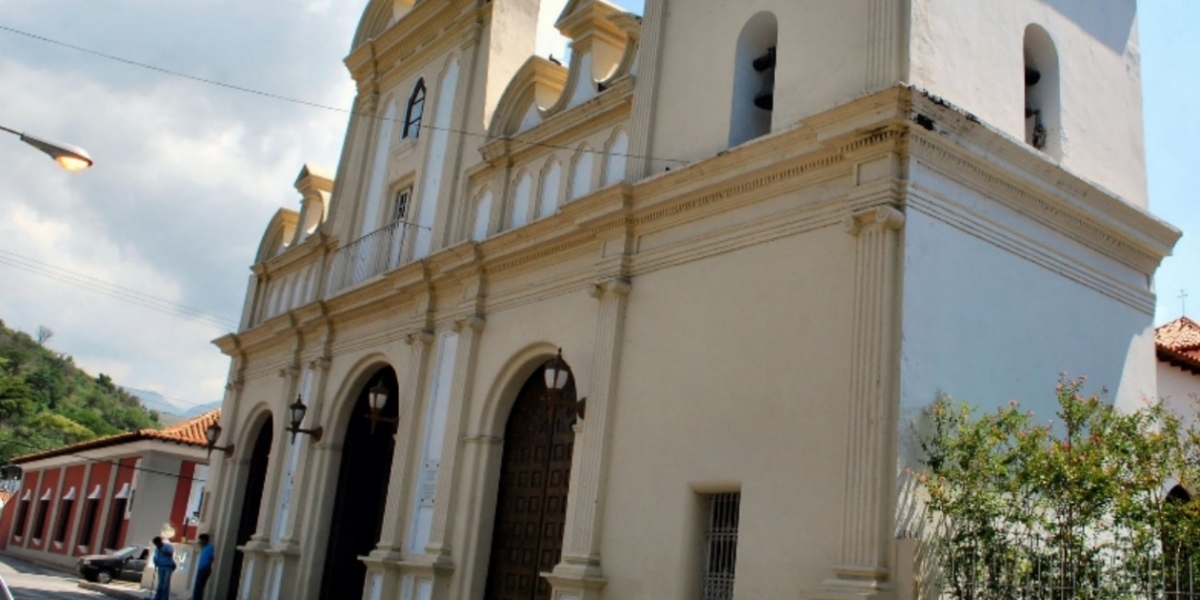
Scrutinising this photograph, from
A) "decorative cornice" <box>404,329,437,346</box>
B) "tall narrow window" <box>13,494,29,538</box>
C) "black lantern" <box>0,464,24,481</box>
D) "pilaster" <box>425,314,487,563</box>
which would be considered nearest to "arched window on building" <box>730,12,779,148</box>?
"pilaster" <box>425,314,487,563</box>

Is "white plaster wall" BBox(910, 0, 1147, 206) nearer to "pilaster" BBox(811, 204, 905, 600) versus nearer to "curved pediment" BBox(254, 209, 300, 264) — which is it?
"pilaster" BBox(811, 204, 905, 600)

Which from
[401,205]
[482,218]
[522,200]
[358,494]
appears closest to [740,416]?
[522,200]

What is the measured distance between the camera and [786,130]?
36.1 ft

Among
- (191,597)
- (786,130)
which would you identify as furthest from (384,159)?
(786,130)

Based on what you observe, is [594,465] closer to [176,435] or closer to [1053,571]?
[1053,571]

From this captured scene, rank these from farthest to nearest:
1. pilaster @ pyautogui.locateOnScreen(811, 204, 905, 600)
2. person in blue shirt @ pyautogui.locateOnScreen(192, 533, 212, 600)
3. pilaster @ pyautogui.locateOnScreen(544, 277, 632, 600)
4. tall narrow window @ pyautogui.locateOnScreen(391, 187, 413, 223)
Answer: person in blue shirt @ pyautogui.locateOnScreen(192, 533, 212, 600)
tall narrow window @ pyautogui.locateOnScreen(391, 187, 413, 223)
pilaster @ pyautogui.locateOnScreen(544, 277, 632, 600)
pilaster @ pyautogui.locateOnScreen(811, 204, 905, 600)

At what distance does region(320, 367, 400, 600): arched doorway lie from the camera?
18.2 metres

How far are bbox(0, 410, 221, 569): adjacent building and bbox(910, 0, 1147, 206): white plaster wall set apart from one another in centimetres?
2215

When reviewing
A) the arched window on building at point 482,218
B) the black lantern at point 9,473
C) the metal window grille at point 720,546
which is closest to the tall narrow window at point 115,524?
the arched window on building at point 482,218

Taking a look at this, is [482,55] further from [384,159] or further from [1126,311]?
[1126,311]

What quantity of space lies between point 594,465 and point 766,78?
4643 millimetres

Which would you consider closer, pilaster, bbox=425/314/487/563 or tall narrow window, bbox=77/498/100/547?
pilaster, bbox=425/314/487/563

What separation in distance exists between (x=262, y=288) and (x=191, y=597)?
249 inches

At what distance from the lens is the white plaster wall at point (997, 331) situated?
9.79 m
